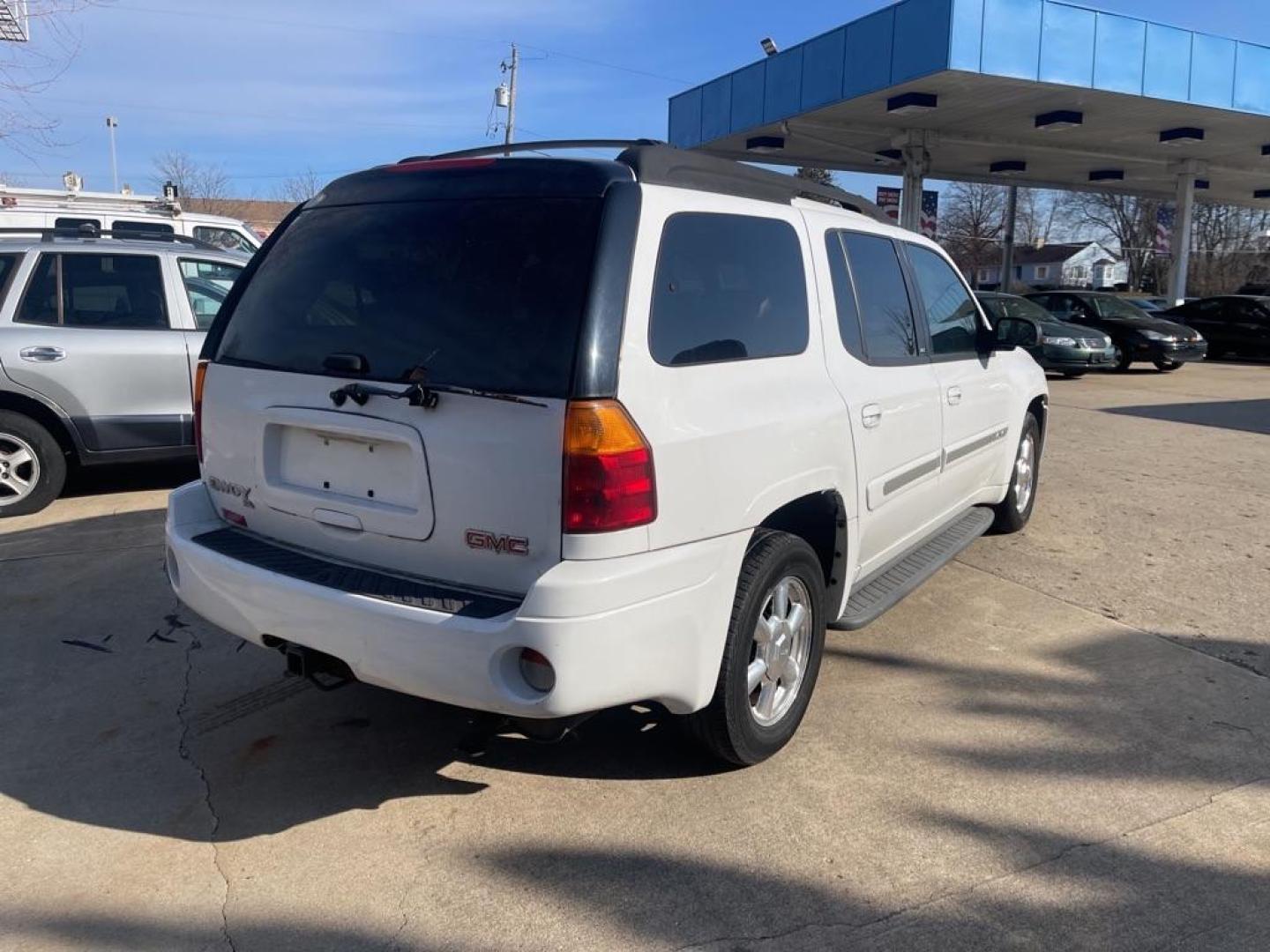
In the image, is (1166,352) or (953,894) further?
(1166,352)

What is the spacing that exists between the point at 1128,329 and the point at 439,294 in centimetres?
1979

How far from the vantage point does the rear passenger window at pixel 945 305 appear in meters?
4.93

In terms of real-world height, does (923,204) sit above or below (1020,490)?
above

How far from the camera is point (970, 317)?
556 cm

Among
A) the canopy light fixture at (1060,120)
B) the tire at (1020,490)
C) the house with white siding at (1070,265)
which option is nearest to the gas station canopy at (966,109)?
the canopy light fixture at (1060,120)

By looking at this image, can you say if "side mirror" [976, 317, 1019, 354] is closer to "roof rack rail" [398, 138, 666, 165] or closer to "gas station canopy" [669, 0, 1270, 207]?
"roof rack rail" [398, 138, 666, 165]

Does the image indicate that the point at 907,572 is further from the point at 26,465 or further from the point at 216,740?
the point at 26,465

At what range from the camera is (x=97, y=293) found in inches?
275

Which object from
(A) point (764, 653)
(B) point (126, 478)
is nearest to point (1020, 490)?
(A) point (764, 653)

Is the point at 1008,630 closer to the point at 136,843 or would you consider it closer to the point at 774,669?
the point at 774,669

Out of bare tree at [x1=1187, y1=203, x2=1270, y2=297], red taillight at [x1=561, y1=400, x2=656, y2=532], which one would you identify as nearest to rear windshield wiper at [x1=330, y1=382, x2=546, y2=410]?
red taillight at [x1=561, y1=400, x2=656, y2=532]

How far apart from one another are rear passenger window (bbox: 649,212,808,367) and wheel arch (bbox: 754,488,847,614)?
578mm

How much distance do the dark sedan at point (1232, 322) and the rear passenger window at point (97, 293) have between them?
924 inches

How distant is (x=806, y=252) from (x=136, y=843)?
3.01 meters
